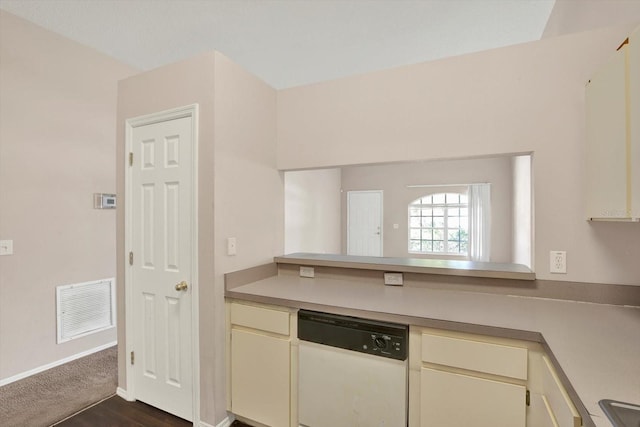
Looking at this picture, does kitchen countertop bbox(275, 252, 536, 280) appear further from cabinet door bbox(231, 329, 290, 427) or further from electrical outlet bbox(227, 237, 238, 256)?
cabinet door bbox(231, 329, 290, 427)

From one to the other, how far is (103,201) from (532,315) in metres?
3.67

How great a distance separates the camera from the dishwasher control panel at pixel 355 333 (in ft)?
4.61

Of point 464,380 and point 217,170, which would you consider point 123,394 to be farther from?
point 464,380

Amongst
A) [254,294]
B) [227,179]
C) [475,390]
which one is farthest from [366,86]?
[475,390]

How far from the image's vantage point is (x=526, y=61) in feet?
5.55

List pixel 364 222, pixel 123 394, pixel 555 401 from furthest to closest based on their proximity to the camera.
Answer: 1. pixel 364 222
2. pixel 123 394
3. pixel 555 401

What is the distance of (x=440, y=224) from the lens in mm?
6680

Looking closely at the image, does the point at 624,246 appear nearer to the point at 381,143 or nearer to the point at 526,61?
the point at 526,61

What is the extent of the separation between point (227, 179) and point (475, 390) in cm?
174

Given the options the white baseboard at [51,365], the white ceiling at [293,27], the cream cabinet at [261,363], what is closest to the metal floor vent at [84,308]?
the white baseboard at [51,365]

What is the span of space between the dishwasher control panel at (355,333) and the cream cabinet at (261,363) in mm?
126

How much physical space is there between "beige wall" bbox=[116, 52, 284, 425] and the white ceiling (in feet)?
2.05

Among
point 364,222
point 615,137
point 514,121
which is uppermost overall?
point 514,121

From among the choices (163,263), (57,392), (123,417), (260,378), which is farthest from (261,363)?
(57,392)
